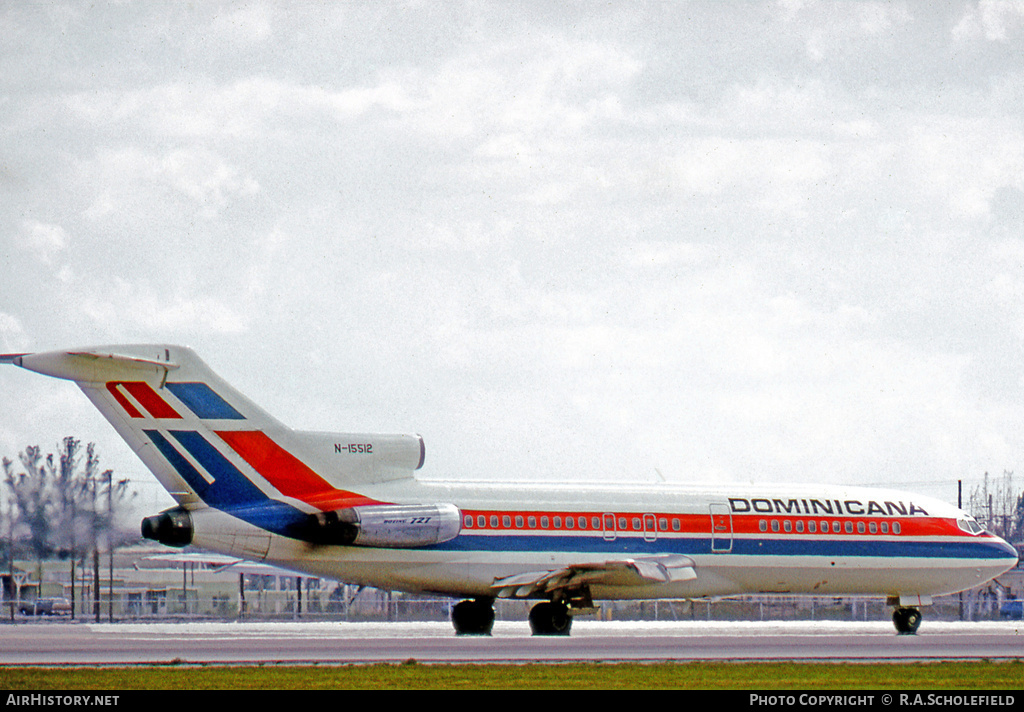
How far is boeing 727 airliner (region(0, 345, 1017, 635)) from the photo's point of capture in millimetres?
26812

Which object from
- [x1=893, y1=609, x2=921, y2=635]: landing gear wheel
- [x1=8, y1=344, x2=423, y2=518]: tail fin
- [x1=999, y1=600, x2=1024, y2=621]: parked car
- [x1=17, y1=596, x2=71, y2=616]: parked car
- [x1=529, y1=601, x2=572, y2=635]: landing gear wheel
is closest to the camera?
A: [x1=8, y1=344, x2=423, y2=518]: tail fin

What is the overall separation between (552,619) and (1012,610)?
31183 mm

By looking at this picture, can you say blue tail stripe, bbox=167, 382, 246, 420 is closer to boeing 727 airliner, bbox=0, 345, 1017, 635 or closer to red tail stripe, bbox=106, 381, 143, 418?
boeing 727 airliner, bbox=0, 345, 1017, 635

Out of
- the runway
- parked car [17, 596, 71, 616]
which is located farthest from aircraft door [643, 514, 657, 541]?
parked car [17, 596, 71, 616]

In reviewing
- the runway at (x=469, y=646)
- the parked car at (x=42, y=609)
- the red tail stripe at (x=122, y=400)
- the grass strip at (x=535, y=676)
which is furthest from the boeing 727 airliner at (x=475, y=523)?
the parked car at (x=42, y=609)

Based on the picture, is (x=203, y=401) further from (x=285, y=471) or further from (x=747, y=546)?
(x=747, y=546)

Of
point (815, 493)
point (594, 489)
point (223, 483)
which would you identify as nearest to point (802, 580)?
point (815, 493)

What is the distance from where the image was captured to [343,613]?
46.6 metres

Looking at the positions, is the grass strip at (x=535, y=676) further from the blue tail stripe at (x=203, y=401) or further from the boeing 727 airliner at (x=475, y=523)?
the blue tail stripe at (x=203, y=401)

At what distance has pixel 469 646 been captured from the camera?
24047mm

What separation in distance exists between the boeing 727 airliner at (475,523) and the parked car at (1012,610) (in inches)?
769

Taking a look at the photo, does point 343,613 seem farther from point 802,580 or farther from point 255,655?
point 255,655

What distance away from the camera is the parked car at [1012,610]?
52.6 m

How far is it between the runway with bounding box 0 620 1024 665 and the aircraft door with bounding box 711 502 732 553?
182cm
